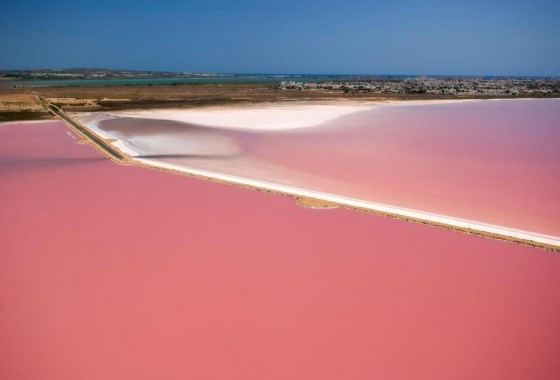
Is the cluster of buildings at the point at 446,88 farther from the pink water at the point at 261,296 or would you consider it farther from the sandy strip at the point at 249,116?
the pink water at the point at 261,296

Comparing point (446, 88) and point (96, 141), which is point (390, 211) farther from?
point (446, 88)

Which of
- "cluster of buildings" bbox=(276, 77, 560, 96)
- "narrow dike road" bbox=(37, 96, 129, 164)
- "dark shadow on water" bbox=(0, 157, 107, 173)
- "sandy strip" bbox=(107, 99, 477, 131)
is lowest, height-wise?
"dark shadow on water" bbox=(0, 157, 107, 173)

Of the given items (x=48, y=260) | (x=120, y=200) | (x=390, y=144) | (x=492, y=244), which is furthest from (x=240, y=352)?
(x=390, y=144)

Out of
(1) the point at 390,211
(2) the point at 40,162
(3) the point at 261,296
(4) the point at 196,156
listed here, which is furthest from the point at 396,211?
(2) the point at 40,162

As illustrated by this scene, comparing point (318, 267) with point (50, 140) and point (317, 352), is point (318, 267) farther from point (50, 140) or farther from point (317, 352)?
point (50, 140)

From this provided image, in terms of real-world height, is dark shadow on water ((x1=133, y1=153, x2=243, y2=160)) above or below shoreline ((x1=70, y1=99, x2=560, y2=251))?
above

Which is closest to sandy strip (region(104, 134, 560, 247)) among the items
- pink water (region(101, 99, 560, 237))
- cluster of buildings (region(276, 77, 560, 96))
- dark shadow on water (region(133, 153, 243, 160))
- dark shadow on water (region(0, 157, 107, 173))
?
pink water (region(101, 99, 560, 237))

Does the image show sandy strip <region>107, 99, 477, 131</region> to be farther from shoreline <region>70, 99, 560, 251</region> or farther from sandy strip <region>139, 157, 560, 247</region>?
sandy strip <region>139, 157, 560, 247</region>
